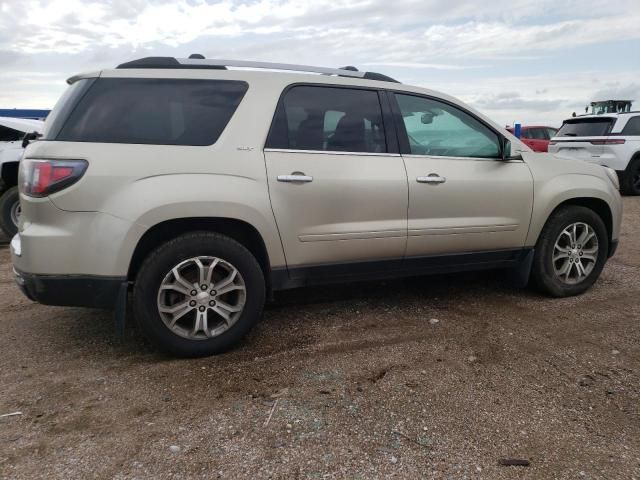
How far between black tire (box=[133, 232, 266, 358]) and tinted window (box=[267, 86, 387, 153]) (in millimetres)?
754

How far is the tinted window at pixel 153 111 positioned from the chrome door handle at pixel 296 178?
1.59 feet

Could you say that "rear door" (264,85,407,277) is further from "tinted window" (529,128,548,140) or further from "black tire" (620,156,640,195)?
"tinted window" (529,128,548,140)

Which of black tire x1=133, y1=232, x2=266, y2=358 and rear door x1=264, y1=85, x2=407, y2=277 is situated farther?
rear door x1=264, y1=85, x2=407, y2=277

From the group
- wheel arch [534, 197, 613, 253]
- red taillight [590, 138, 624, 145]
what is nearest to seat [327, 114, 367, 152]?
wheel arch [534, 197, 613, 253]

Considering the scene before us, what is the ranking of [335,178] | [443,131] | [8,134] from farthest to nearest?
[8,134] → [443,131] → [335,178]

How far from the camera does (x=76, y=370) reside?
10.4ft

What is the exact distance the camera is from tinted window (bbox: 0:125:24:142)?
720cm

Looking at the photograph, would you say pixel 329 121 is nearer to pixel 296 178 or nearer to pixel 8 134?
pixel 296 178

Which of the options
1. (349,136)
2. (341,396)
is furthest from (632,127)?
(341,396)

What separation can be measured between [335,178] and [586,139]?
945 cm

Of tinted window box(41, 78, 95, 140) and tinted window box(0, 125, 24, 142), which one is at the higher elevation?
tinted window box(41, 78, 95, 140)

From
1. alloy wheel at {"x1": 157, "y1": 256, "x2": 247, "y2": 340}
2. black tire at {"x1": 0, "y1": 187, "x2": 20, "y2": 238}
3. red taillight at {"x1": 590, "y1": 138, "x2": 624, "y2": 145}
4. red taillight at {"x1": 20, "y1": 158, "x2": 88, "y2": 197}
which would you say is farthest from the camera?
red taillight at {"x1": 590, "y1": 138, "x2": 624, "y2": 145}

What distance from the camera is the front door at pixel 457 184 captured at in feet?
Result: 12.5

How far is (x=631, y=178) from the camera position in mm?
11094
